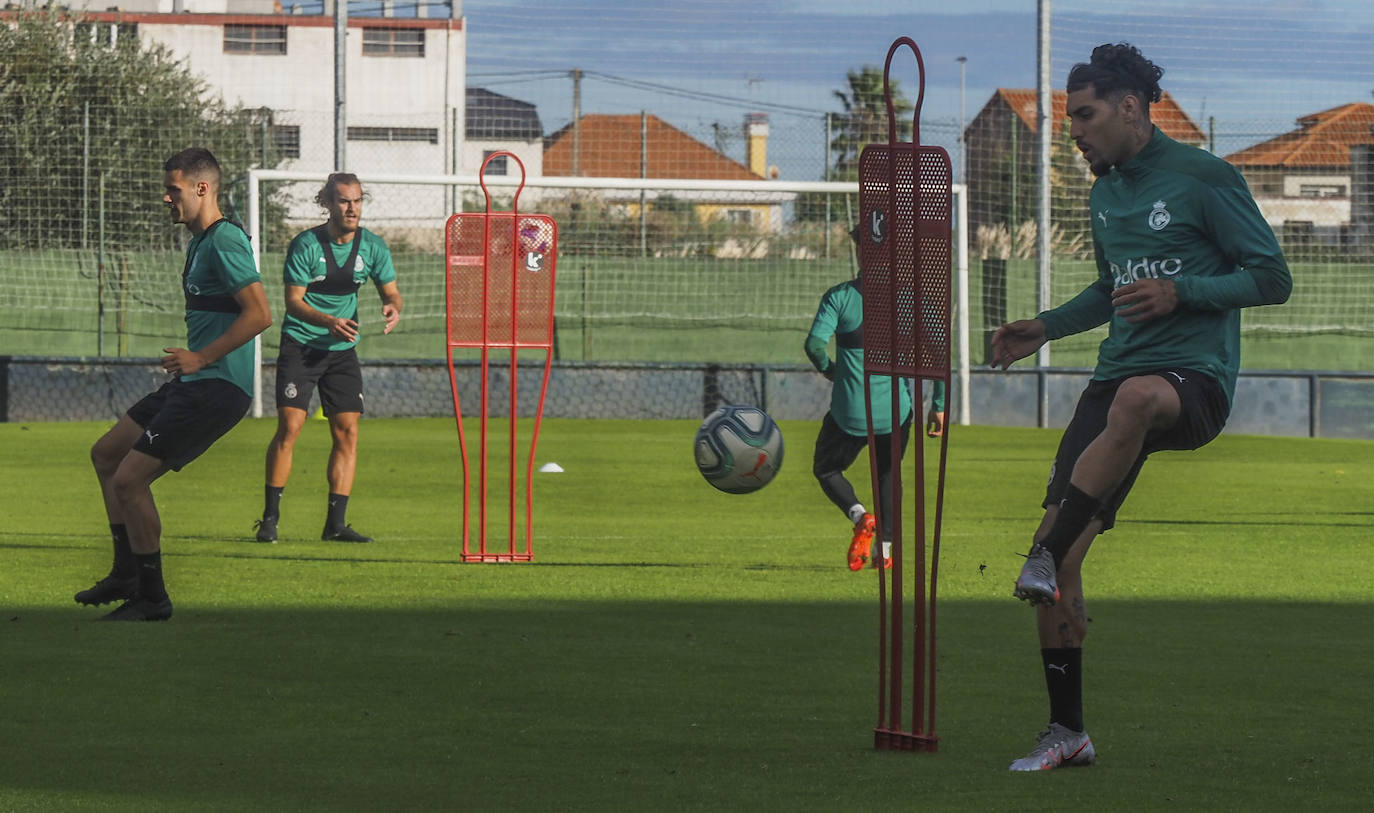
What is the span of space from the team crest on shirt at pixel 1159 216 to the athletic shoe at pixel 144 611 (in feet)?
15.6

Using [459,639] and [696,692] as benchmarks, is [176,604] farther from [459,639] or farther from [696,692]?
Answer: [696,692]

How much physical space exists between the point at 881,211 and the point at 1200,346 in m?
0.98

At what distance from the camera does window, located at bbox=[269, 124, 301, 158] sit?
26938 mm

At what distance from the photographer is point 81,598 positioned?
870 centimetres

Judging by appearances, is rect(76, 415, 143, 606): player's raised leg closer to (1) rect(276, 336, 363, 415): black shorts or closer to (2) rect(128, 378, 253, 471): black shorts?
(2) rect(128, 378, 253, 471): black shorts

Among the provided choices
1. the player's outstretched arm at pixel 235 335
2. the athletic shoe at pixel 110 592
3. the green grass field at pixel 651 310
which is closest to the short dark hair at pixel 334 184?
the player's outstretched arm at pixel 235 335

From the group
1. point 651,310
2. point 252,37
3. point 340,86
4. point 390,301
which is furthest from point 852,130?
point 252,37

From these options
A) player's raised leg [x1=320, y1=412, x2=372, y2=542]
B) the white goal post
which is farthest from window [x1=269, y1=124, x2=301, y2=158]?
player's raised leg [x1=320, y1=412, x2=372, y2=542]

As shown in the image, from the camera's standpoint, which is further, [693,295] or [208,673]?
[693,295]

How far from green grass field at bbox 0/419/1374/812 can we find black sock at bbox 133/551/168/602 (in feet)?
0.52

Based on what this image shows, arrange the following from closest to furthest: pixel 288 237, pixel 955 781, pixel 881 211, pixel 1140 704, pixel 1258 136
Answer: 1. pixel 955 781
2. pixel 881 211
3. pixel 1140 704
4. pixel 1258 136
5. pixel 288 237

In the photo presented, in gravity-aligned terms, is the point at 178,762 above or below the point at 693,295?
below

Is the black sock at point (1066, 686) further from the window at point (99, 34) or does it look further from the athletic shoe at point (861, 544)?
the window at point (99, 34)

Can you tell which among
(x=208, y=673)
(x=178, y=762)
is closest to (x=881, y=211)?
(x=178, y=762)
